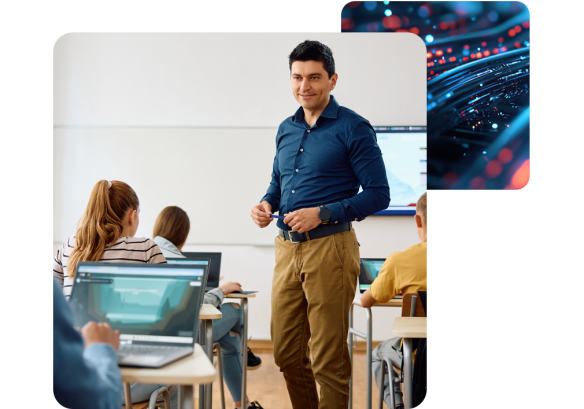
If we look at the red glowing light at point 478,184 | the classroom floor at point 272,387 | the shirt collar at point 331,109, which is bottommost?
the classroom floor at point 272,387

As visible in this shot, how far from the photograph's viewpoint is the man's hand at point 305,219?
167 centimetres

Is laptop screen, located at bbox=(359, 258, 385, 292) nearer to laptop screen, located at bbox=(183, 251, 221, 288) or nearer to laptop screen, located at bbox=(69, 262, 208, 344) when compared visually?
laptop screen, located at bbox=(183, 251, 221, 288)

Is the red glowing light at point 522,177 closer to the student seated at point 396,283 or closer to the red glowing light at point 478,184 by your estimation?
the red glowing light at point 478,184

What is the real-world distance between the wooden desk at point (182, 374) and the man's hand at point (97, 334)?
0.08 m

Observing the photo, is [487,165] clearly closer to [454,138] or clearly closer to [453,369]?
[454,138]

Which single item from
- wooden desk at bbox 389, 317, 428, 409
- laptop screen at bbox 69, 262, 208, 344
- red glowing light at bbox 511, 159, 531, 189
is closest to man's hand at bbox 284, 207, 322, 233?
wooden desk at bbox 389, 317, 428, 409

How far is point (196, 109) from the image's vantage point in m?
2.09

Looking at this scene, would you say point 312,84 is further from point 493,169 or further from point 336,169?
point 493,169

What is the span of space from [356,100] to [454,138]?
0.40 m

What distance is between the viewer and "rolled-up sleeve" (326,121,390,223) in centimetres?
166

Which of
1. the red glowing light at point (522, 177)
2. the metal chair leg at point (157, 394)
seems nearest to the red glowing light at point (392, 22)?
the red glowing light at point (522, 177)

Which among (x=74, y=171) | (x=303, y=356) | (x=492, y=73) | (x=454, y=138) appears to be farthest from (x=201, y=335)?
(x=492, y=73)

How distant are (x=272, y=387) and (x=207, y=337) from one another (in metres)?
0.43

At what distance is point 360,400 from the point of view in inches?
70.4
